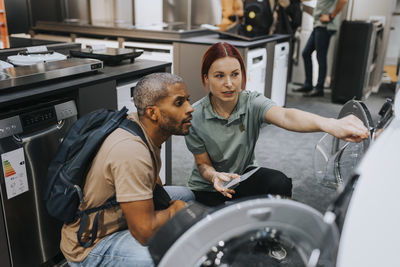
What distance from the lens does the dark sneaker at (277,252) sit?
99cm

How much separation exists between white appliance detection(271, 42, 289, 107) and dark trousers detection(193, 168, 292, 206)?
102 inches

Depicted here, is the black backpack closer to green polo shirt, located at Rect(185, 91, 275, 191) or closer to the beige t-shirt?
the beige t-shirt

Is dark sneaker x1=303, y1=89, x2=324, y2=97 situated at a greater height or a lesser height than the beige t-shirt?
lesser

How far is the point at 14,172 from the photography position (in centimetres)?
164

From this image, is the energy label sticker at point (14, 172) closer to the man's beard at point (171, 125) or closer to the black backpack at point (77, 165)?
the black backpack at point (77, 165)

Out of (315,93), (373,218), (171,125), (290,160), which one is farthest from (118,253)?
(315,93)

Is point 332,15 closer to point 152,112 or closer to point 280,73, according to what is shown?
point 280,73

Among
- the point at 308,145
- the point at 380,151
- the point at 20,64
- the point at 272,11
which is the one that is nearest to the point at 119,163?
the point at 380,151

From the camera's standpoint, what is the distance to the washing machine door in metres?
1.35

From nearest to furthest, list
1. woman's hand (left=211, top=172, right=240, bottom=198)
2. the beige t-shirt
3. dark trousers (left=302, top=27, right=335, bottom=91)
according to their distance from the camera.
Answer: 1. the beige t-shirt
2. woman's hand (left=211, top=172, right=240, bottom=198)
3. dark trousers (left=302, top=27, right=335, bottom=91)

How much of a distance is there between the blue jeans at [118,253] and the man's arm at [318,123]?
2.34 ft

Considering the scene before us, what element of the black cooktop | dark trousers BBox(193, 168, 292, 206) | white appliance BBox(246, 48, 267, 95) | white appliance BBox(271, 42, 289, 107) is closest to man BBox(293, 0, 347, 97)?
white appliance BBox(271, 42, 289, 107)

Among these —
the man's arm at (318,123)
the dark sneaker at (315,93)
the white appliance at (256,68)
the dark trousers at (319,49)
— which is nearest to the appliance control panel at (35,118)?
the man's arm at (318,123)

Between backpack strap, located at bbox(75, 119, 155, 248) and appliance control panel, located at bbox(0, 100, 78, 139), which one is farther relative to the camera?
appliance control panel, located at bbox(0, 100, 78, 139)
